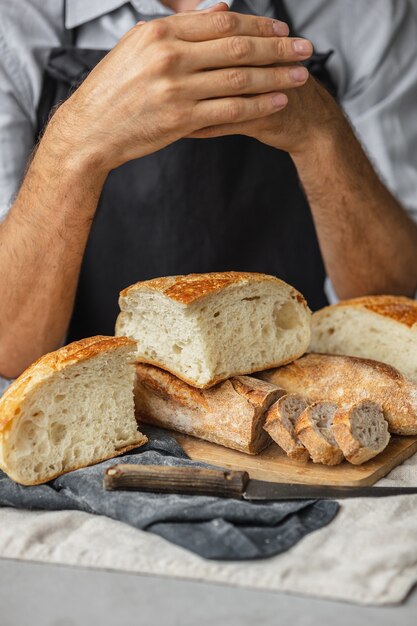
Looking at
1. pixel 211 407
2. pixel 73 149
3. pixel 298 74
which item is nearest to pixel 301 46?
pixel 298 74

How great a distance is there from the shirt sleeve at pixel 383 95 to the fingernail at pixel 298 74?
2.60ft

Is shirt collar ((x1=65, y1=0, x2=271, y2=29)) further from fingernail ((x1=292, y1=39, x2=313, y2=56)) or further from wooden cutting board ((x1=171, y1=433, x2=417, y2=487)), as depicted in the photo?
wooden cutting board ((x1=171, y1=433, x2=417, y2=487))

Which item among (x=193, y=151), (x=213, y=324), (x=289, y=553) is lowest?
(x=289, y=553)

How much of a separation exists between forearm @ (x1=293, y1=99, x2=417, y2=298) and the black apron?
0.83 ft

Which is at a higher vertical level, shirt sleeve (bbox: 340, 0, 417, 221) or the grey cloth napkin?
shirt sleeve (bbox: 340, 0, 417, 221)

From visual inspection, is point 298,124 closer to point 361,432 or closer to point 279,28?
point 279,28

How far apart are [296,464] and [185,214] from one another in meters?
1.07

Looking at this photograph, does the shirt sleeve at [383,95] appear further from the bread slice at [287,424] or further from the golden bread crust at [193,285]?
the bread slice at [287,424]

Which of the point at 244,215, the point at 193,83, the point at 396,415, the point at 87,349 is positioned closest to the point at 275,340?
the point at 396,415

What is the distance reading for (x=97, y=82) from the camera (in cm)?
177

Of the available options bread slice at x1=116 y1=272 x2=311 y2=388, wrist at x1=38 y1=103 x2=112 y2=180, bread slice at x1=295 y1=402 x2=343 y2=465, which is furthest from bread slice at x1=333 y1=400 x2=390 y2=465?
wrist at x1=38 y1=103 x2=112 y2=180

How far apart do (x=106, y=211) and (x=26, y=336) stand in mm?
524

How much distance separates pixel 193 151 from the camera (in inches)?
94.5

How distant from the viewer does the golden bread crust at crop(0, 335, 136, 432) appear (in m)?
1.47
